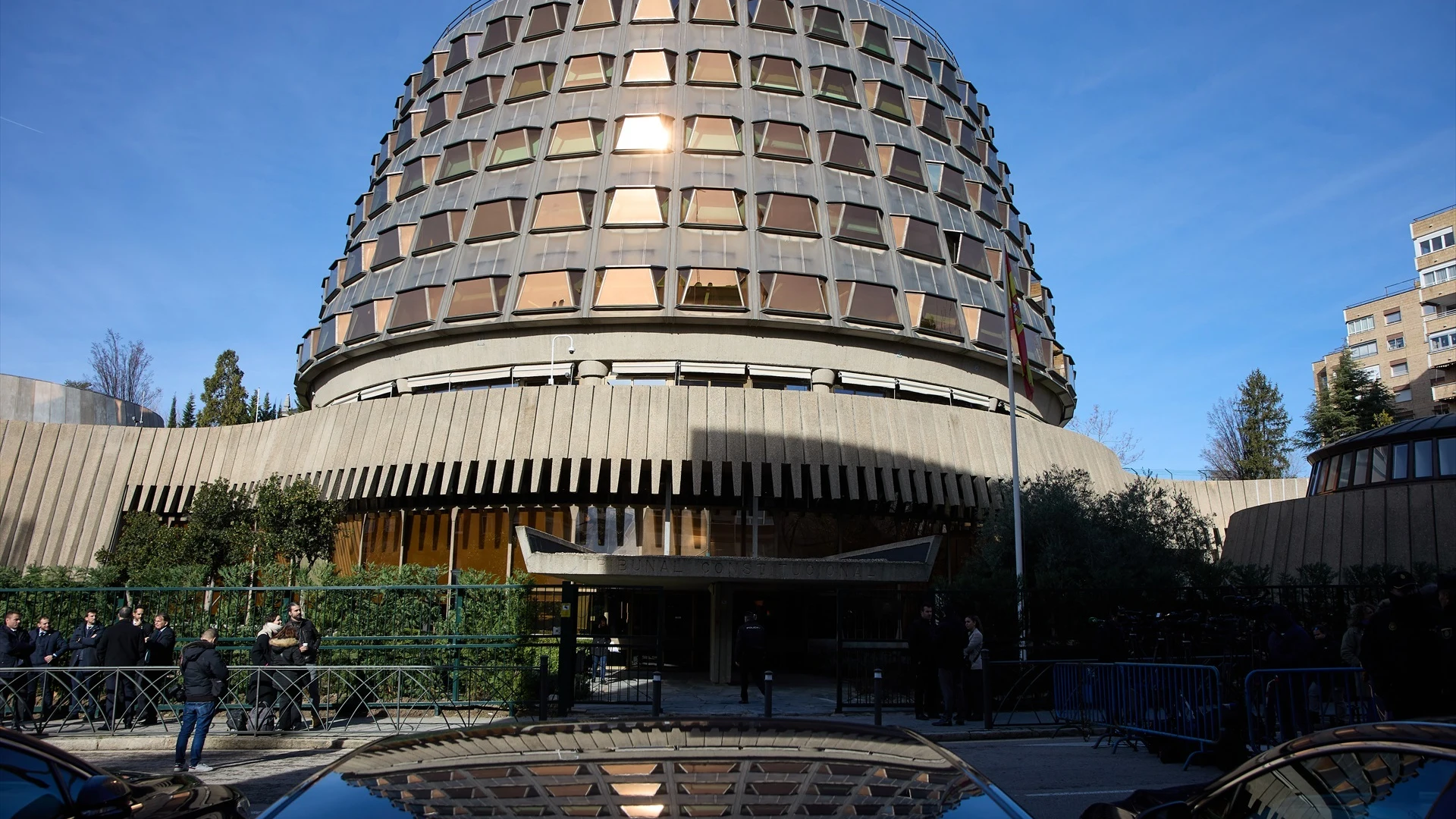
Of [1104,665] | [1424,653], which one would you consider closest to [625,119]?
[1104,665]

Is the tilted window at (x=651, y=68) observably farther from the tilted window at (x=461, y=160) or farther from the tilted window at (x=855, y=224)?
the tilted window at (x=855, y=224)

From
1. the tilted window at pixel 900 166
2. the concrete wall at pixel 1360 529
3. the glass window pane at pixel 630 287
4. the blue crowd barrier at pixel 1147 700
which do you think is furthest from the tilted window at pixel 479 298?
the concrete wall at pixel 1360 529

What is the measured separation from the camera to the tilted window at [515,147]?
36719 millimetres

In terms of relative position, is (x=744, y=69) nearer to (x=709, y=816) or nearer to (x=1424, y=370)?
(x=709, y=816)

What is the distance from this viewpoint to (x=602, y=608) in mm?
21312

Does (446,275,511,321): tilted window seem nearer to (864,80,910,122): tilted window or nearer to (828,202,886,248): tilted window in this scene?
(828,202,886,248): tilted window

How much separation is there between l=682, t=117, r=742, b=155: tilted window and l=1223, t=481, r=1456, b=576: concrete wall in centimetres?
2097

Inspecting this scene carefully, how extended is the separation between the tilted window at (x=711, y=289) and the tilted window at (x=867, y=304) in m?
3.31

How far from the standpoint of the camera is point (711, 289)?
107 feet

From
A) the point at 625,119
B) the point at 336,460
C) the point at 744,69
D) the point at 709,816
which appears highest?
the point at 744,69

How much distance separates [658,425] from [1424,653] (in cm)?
2121

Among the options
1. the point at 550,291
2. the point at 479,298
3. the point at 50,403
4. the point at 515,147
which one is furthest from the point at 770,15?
the point at 50,403

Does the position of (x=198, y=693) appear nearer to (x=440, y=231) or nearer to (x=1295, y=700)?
(x=1295, y=700)

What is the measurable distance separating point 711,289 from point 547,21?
47.7 ft
